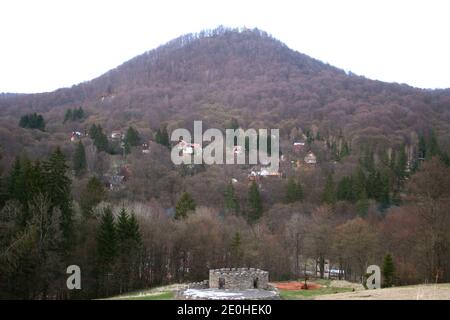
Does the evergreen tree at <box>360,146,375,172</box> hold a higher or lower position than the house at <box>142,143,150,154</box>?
lower

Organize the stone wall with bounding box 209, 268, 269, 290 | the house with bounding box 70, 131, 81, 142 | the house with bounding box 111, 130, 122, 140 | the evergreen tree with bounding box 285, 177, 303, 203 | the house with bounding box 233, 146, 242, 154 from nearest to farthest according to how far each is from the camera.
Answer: the stone wall with bounding box 209, 268, 269, 290
the evergreen tree with bounding box 285, 177, 303, 203
the house with bounding box 70, 131, 81, 142
the house with bounding box 233, 146, 242, 154
the house with bounding box 111, 130, 122, 140

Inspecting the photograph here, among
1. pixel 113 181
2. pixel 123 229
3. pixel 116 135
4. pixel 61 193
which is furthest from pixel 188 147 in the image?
pixel 61 193

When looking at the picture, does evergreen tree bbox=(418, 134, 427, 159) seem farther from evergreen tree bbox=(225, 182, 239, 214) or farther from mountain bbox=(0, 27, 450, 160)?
evergreen tree bbox=(225, 182, 239, 214)

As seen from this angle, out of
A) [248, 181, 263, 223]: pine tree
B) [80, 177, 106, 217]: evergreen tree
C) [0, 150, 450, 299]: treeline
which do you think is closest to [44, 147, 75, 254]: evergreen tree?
[0, 150, 450, 299]: treeline

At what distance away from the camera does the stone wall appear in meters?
28.4

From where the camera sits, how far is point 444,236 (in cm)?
2914

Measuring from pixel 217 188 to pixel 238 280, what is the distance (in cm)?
4339

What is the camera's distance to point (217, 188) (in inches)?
2832

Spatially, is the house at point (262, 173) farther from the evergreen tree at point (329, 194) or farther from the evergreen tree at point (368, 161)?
the evergreen tree at point (329, 194)

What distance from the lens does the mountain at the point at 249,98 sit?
385ft

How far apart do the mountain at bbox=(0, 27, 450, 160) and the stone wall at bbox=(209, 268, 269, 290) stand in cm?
6072

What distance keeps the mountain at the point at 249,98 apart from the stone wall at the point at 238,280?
60.7 metres

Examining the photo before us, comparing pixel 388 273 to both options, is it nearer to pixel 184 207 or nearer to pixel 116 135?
pixel 184 207

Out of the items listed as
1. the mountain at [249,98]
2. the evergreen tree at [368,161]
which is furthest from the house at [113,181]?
the evergreen tree at [368,161]
